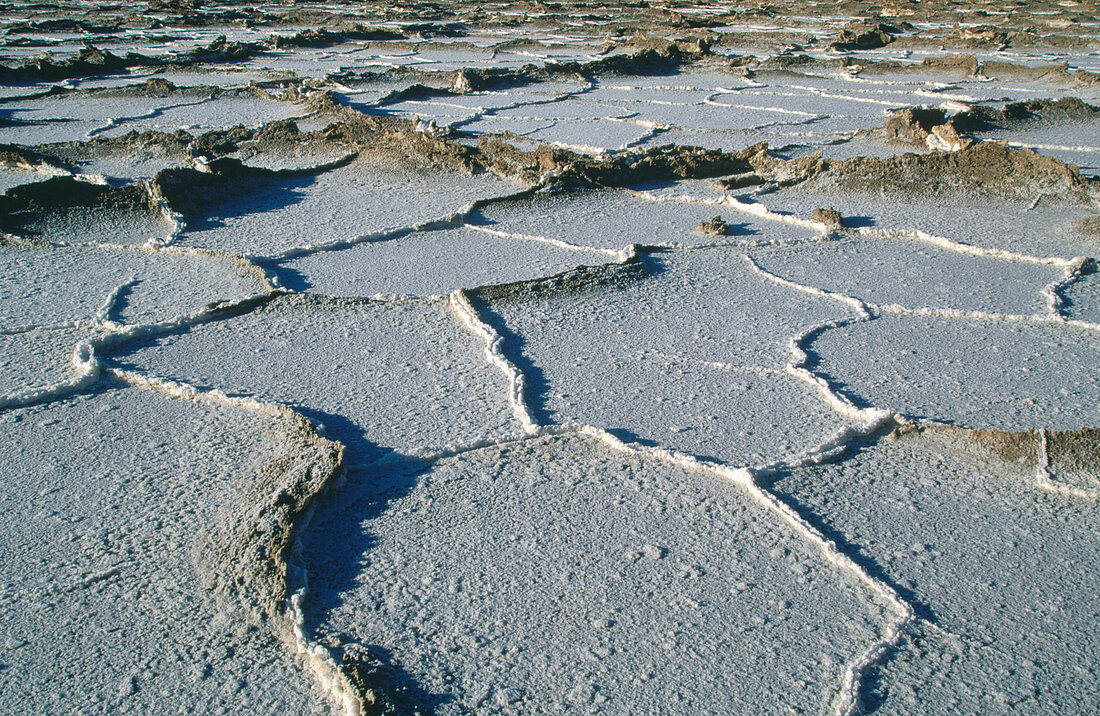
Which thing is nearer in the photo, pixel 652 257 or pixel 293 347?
pixel 293 347

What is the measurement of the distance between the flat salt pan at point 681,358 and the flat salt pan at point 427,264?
270 mm

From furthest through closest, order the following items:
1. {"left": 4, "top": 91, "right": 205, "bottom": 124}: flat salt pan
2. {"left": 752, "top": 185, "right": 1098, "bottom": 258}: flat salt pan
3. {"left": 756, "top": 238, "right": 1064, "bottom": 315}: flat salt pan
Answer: {"left": 4, "top": 91, "right": 205, "bottom": 124}: flat salt pan → {"left": 752, "top": 185, "right": 1098, "bottom": 258}: flat salt pan → {"left": 756, "top": 238, "right": 1064, "bottom": 315}: flat salt pan

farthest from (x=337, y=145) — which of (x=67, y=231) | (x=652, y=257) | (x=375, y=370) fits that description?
(x=375, y=370)

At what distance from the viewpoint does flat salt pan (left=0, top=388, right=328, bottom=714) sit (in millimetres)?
1427

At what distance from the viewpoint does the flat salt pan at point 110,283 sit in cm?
285

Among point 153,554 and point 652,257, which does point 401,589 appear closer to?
point 153,554

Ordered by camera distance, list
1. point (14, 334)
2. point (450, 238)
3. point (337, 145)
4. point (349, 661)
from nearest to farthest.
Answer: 1. point (349, 661)
2. point (14, 334)
3. point (450, 238)
4. point (337, 145)

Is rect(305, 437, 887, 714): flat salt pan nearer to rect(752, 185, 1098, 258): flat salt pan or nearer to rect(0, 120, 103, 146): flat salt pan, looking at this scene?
rect(752, 185, 1098, 258): flat salt pan

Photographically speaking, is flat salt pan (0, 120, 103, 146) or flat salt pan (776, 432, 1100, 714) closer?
flat salt pan (776, 432, 1100, 714)

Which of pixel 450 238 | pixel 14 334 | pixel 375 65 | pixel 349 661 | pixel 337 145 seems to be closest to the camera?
pixel 349 661

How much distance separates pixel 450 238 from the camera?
364 cm

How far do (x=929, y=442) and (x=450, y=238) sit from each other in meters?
2.16

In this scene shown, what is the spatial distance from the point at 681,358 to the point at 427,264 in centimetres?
122

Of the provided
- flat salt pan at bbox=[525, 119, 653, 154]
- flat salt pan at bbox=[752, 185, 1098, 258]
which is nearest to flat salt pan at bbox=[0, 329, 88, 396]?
flat salt pan at bbox=[752, 185, 1098, 258]
